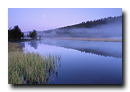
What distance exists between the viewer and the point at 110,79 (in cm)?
301

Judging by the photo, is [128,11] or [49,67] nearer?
[128,11]

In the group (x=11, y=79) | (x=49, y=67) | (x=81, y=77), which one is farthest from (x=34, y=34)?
(x=81, y=77)

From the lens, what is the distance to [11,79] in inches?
94.3

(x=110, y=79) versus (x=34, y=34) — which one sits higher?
(x=34, y=34)

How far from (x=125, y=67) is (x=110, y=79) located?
83 centimetres
